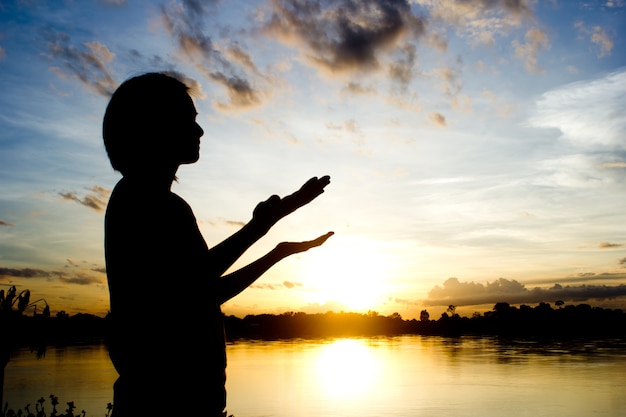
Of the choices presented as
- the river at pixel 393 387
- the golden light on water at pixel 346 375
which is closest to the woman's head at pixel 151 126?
the river at pixel 393 387

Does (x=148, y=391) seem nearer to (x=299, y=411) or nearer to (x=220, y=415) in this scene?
(x=220, y=415)

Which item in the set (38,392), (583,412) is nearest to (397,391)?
(583,412)

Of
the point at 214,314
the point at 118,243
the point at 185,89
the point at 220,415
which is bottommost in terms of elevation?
the point at 220,415

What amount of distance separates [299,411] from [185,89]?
55.3 meters

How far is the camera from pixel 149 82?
2.11 meters

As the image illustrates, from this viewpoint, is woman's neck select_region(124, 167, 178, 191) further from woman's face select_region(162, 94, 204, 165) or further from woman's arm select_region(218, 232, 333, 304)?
woman's arm select_region(218, 232, 333, 304)

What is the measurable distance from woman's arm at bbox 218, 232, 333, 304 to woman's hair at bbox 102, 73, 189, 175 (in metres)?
0.62

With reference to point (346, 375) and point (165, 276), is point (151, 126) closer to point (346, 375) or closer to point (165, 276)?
point (165, 276)

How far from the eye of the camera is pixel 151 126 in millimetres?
2064

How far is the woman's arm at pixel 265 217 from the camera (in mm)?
1947

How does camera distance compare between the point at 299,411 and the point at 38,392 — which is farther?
the point at 38,392

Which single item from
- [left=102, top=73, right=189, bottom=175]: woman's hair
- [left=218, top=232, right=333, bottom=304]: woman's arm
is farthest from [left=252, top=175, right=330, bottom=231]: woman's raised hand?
[left=102, top=73, right=189, bottom=175]: woman's hair

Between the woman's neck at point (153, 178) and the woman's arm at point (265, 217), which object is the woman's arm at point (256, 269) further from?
the woman's neck at point (153, 178)

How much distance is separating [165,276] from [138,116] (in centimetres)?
72
